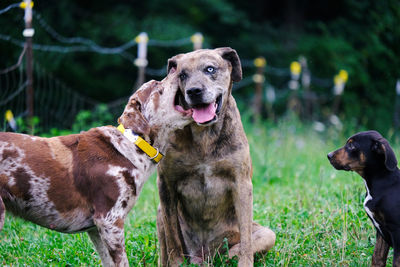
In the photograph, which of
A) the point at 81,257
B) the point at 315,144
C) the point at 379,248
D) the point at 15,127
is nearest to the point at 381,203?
the point at 379,248

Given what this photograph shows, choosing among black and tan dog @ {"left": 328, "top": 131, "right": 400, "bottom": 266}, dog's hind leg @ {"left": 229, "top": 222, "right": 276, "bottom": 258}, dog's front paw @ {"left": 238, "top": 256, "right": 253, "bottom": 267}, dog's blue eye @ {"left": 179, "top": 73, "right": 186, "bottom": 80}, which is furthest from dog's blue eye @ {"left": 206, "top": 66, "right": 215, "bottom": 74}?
dog's front paw @ {"left": 238, "top": 256, "right": 253, "bottom": 267}

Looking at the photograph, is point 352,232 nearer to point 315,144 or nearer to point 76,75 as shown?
point 315,144

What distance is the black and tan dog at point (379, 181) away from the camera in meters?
3.95

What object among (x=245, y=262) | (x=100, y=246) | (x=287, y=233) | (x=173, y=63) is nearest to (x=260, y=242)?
(x=245, y=262)

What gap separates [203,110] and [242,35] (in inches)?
619

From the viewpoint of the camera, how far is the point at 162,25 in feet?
56.0

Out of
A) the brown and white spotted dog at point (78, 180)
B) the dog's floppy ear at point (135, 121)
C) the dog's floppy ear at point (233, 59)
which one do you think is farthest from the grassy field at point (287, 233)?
the dog's floppy ear at point (233, 59)

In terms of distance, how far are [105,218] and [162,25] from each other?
46.2 ft

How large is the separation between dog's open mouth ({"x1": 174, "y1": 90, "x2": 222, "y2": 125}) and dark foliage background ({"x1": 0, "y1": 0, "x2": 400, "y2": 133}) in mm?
7436

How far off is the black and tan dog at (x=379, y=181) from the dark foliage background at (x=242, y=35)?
703 cm

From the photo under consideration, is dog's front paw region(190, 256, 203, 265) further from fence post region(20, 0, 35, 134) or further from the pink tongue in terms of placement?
fence post region(20, 0, 35, 134)

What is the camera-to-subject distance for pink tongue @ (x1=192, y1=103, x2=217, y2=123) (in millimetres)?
4305

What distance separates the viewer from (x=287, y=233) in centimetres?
517

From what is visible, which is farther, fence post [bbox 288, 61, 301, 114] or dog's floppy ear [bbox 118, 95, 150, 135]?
fence post [bbox 288, 61, 301, 114]
